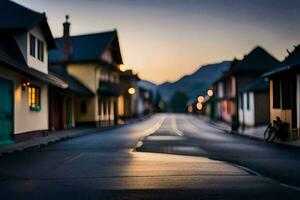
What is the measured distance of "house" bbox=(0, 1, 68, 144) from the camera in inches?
768

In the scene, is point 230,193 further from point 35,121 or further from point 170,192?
point 35,121

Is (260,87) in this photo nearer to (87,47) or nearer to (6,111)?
(87,47)

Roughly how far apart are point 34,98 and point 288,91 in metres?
13.9

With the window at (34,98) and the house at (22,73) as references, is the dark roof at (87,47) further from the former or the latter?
the window at (34,98)

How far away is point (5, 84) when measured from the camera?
763 inches

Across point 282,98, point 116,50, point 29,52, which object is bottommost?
point 282,98

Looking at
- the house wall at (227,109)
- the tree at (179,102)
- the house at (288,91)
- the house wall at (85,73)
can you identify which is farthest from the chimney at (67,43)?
the tree at (179,102)

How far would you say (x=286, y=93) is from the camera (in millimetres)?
24078

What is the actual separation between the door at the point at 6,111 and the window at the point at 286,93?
46.5 ft

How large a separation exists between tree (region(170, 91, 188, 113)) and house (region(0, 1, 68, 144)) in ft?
396

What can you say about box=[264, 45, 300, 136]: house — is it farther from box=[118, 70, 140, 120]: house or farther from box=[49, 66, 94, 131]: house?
box=[118, 70, 140, 120]: house

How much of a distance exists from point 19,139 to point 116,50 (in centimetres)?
3114

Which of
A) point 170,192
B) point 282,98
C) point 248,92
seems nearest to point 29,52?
point 282,98

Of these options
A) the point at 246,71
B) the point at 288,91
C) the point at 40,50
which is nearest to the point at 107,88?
the point at 246,71
